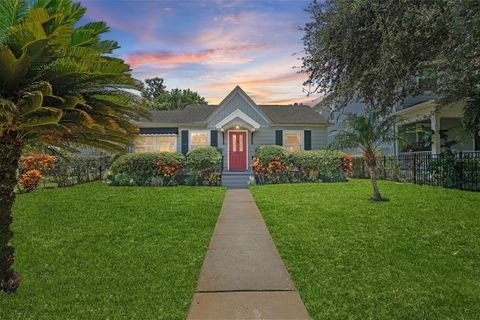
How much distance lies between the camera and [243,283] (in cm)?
469

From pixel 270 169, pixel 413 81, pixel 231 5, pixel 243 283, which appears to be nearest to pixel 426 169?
pixel 270 169

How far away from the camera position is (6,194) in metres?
4.20

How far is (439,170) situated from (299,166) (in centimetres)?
558

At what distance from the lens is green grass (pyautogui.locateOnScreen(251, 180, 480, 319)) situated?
3965mm

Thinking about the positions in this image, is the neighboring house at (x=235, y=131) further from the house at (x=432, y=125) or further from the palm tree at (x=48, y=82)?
the palm tree at (x=48, y=82)

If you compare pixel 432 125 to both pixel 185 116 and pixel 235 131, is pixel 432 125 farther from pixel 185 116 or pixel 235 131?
pixel 185 116

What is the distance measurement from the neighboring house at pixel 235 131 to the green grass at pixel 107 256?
9.73m

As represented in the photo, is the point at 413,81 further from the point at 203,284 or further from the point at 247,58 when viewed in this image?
the point at 247,58

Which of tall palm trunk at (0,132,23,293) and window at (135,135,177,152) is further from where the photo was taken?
window at (135,135,177,152)

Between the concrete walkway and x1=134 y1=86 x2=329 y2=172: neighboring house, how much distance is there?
509 inches

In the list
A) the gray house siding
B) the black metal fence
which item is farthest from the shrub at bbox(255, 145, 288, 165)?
the gray house siding

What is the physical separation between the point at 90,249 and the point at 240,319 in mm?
3610

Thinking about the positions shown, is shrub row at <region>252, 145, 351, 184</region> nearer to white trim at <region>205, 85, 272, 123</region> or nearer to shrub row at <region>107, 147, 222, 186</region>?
shrub row at <region>107, 147, 222, 186</region>

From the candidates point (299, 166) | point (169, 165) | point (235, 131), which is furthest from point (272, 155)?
point (235, 131)
